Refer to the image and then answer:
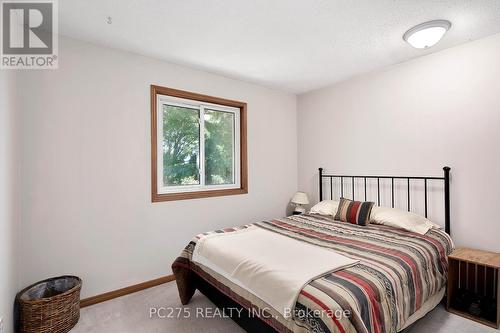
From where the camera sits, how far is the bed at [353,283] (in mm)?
1318

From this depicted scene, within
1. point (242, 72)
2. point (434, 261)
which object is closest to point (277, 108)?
point (242, 72)

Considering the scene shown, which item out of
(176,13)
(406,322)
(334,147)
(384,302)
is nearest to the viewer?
(384,302)

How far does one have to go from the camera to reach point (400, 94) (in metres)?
2.95

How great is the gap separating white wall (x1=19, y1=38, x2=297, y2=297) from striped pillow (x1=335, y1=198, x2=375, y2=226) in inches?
63.2

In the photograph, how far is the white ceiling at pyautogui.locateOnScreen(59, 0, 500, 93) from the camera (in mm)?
1872

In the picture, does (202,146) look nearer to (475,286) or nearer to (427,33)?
(427,33)

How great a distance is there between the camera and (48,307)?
187 cm

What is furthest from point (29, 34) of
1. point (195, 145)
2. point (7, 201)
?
point (195, 145)

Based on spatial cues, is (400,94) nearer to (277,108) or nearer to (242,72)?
(277,108)

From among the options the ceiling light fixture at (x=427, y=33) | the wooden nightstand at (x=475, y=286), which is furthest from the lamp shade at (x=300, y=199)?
the ceiling light fixture at (x=427, y=33)

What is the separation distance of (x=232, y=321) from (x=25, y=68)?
272 cm

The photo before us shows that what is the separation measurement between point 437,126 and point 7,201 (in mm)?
3796

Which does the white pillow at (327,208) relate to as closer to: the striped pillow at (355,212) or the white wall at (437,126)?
the striped pillow at (355,212)

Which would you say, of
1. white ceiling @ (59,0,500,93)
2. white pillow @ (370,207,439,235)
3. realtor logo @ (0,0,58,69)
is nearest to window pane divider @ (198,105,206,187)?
white ceiling @ (59,0,500,93)
